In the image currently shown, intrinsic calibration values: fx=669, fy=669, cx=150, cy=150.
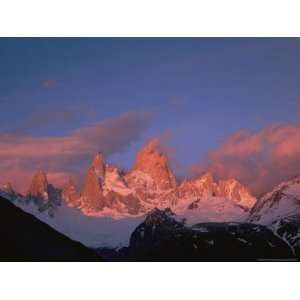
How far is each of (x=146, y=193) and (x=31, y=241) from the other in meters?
1.52

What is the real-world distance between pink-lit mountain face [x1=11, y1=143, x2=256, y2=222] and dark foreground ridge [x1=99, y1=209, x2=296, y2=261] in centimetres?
14

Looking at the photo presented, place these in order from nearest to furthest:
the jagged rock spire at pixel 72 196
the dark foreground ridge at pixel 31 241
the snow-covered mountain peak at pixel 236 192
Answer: the dark foreground ridge at pixel 31 241 → the snow-covered mountain peak at pixel 236 192 → the jagged rock spire at pixel 72 196

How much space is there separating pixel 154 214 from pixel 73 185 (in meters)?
1.07

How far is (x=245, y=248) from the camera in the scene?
813 cm

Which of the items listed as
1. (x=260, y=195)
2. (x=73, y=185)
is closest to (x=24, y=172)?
(x=73, y=185)

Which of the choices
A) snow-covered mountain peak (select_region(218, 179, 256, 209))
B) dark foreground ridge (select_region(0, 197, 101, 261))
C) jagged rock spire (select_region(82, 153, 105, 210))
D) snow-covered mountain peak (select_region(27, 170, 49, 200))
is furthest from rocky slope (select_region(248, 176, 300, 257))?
snow-covered mountain peak (select_region(27, 170, 49, 200))

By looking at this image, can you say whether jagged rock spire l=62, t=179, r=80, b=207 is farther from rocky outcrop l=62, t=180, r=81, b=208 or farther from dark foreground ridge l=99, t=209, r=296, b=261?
dark foreground ridge l=99, t=209, r=296, b=261

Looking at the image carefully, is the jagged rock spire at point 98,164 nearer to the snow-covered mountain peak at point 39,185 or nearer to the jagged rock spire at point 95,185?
the jagged rock spire at point 95,185

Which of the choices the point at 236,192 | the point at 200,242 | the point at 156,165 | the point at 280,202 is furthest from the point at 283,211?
the point at 156,165

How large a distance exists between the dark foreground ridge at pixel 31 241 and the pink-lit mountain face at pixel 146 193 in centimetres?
30

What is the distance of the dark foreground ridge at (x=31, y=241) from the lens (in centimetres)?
803

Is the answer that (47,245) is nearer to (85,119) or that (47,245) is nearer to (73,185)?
(73,185)

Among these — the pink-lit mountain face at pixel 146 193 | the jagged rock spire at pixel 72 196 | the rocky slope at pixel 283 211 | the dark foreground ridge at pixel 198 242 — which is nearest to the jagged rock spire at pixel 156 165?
the pink-lit mountain face at pixel 146 193

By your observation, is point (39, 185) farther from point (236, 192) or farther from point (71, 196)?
point (236, 192)
